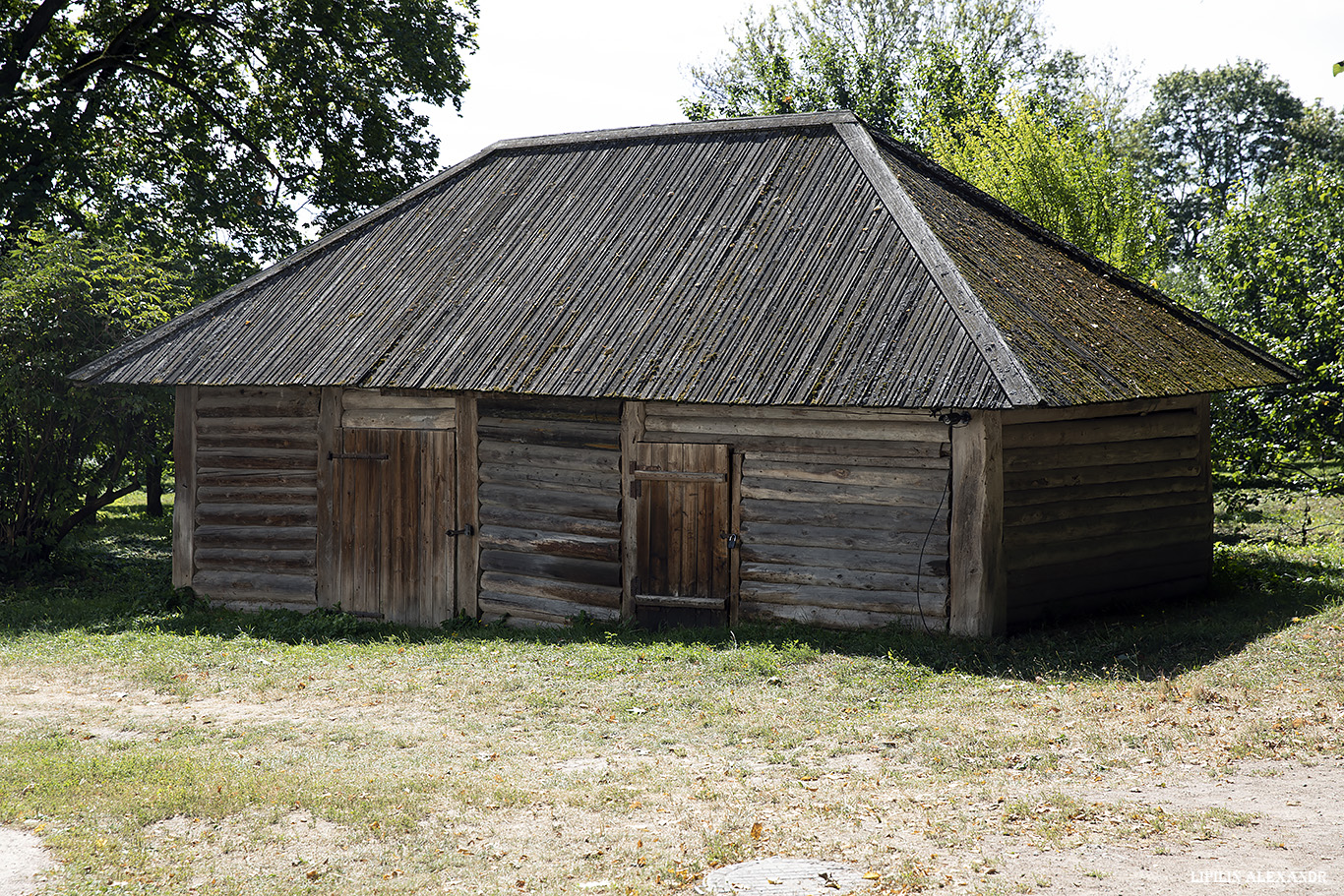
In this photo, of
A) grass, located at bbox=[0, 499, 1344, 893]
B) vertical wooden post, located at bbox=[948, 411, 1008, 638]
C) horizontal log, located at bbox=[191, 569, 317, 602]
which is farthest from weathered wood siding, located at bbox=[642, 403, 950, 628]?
horizontal log, located at bbox=[191, 569, 317, 602]

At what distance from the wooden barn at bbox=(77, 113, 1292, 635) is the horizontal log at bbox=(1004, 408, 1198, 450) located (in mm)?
37

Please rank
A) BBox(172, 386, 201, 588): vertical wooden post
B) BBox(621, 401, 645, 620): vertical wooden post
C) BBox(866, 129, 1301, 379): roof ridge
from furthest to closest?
BBox(866, 129, 1301, 379): roof ridge, BBox(172, 386, 201, 588): vertical wooden post, BBox(621, 401, 645, 620): vertical wooden post

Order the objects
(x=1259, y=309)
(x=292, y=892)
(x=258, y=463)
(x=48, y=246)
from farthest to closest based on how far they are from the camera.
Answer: (x=1259, y=309) → (x=48, y=246) → (x=258, y=463) → (x=292, y=892)

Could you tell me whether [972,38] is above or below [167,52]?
above

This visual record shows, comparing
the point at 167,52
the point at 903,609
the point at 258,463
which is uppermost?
the point at 167,52

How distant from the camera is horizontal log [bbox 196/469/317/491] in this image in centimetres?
1245

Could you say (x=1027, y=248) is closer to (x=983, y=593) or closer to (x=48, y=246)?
(x=983, y=593)

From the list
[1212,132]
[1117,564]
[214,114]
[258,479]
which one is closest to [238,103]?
[214,114]

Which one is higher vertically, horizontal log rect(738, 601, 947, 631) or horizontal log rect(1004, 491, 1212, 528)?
horizontal log rect(1004, 491, 1212, 528)

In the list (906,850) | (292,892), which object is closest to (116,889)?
(292,892)

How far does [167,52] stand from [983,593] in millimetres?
16668

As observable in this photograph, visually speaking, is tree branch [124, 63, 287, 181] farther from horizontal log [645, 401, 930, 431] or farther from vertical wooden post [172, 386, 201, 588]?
horizontal log [645, 401, 930, 431]

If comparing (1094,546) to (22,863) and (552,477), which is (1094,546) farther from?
(22,863)

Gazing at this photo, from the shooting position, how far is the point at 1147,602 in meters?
11.5
